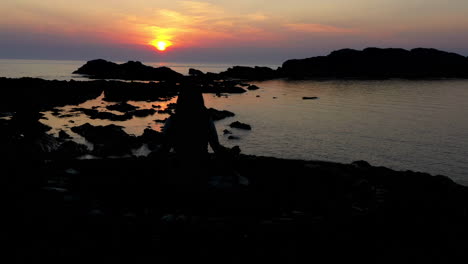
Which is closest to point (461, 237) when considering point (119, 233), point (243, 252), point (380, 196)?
point (380, 196)

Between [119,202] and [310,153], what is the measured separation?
77.1 feet

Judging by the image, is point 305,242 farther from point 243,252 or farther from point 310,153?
point 310,153

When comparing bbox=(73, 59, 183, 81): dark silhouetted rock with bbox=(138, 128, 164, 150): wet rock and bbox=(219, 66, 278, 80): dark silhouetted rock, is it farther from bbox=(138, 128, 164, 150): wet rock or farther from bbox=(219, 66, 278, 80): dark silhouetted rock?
bbox=(138, 128, 164, 150): wet rock

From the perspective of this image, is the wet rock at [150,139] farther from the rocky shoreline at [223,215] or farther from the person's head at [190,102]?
the person's head at [190,102]

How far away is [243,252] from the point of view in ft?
20.5

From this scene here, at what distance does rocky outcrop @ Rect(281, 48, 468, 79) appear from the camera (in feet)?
551

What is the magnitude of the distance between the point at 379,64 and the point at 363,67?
898 cm

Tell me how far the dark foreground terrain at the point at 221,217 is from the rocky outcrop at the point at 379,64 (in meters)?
158

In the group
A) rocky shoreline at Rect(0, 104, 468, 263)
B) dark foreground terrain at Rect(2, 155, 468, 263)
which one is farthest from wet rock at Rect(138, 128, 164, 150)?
dark foreground terrain at Rect(2, 155, 468, 263)

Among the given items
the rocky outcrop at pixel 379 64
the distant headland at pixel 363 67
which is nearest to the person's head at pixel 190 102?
the distant headland at pixel 363 67

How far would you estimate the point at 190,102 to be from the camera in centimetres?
871

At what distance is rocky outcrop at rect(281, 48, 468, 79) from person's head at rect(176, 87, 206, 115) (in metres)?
159

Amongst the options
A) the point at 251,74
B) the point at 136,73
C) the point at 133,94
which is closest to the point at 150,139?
the point at 133,94

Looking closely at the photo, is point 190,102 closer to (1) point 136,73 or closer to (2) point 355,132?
(2) point 355,132
